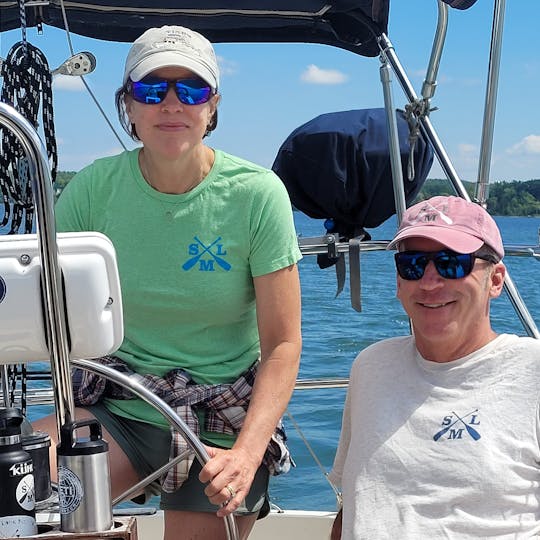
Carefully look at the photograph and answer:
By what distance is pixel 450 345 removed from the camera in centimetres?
185

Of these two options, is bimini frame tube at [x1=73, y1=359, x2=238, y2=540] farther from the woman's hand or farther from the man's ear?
the man's ear

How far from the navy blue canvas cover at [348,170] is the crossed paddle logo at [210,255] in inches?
38.7

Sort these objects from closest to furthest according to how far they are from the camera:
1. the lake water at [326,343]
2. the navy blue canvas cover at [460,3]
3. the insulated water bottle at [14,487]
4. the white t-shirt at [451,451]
→ the insulated water bottle at [14,487] < the white t-shirt at [451,451] < the navy blue canvas cover at [460,3] < the lake water at [326,343]

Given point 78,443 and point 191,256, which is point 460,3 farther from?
point 78,443

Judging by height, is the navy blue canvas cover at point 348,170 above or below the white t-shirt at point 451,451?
above

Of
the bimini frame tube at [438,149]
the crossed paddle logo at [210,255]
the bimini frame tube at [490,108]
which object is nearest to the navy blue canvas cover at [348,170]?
the bimini frame tube at [438,149]

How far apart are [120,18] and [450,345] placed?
179 centimetres

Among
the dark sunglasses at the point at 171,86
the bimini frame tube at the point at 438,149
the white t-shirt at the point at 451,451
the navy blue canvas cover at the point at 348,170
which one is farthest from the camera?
the navy blue canvas cover at the point at 348,170

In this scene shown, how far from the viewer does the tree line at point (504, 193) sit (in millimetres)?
2812

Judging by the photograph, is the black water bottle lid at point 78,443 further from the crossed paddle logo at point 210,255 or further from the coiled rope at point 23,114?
the coiled rope at point 23,114

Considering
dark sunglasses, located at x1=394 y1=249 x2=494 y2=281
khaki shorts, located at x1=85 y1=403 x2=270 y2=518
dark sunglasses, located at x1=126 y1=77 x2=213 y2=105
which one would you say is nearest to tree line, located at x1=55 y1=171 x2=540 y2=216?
dark sunglasses, located at x1=126 y1=77 x2=213 y2=105

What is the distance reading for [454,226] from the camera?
6.11 feet

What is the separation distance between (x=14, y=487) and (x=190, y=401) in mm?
794

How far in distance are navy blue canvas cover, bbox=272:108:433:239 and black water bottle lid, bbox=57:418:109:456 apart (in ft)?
5.78
